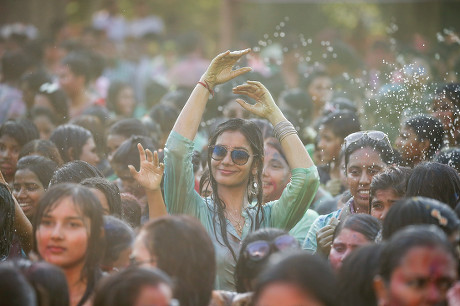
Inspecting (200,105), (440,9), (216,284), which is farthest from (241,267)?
(440,9)

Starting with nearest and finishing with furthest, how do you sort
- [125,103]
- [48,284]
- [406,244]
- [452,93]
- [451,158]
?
[406,244] → [48,284] → [451,158] → [452,93] → [125,103]

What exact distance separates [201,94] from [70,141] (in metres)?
2.43

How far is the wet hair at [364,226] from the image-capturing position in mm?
4316

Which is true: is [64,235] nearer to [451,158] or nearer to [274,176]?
[274,176]

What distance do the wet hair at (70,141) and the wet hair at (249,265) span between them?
304cm

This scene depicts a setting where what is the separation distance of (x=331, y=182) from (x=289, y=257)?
12.2ft

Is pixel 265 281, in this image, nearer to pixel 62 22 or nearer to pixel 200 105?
pixel 200 105

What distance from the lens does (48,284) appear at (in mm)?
3520

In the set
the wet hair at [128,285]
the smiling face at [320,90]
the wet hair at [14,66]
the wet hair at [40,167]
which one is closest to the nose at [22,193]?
the wet hair at [40,167]

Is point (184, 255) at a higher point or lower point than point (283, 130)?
lower

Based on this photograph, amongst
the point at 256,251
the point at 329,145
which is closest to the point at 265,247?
the point at 256,251

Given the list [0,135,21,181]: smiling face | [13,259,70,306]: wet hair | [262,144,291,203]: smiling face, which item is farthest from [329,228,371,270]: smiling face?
[0,135,21,181]: smiling face

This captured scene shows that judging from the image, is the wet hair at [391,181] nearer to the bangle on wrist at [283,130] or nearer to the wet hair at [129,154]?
the bangle on wrist at [283,130]

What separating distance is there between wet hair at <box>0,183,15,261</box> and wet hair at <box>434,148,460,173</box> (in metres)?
2.87
